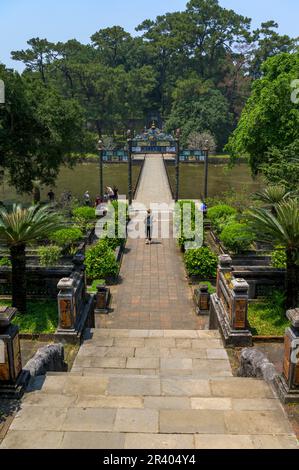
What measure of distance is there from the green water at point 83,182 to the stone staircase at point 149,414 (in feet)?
96.2

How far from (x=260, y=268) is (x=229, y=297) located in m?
3.25

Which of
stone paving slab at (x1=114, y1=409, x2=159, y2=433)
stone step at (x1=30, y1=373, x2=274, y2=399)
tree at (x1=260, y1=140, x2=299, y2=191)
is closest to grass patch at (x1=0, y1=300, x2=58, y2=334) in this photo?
stone step at (x1=30, y1=373, x2=274, y2=399)

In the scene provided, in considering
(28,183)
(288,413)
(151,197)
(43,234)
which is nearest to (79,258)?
(43,234)

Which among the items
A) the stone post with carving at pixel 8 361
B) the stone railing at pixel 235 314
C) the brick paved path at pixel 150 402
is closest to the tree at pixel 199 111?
the stone railing at pixel 235 314

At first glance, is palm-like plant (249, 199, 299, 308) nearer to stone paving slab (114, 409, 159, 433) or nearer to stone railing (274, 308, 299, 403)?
stone railing (274, 308, 299, 403)

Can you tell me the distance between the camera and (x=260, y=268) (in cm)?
1311

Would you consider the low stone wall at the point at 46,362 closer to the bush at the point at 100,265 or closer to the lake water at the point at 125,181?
the bush at the point at 100,265

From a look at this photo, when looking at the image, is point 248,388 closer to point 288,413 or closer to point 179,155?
point 288,413

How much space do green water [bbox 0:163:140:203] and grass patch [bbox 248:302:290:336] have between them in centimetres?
2562

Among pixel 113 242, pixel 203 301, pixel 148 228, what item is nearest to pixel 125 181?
pixel 148 228

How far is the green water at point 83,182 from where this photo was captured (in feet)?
124

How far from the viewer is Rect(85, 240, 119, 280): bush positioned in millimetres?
15602

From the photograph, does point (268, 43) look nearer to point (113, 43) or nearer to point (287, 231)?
point (113, 43)

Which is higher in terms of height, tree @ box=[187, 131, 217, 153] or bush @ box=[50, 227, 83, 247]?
tree @ box=[187, 131, 217, 153]
